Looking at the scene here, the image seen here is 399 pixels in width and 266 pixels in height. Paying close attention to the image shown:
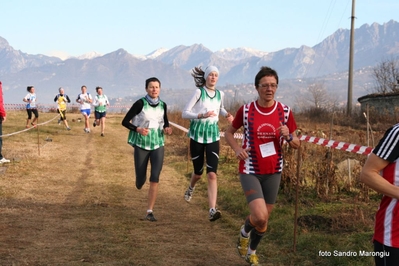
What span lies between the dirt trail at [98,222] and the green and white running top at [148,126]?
1148mm

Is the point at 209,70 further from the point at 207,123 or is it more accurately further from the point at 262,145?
the point at 262,145

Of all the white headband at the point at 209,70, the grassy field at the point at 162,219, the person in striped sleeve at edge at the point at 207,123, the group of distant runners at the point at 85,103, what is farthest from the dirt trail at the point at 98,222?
the group of distant runners at the point at 85,103

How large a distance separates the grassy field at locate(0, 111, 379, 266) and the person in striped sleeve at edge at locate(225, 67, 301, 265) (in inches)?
38.9

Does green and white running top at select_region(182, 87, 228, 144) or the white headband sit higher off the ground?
the white headband

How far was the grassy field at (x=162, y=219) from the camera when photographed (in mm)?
5836

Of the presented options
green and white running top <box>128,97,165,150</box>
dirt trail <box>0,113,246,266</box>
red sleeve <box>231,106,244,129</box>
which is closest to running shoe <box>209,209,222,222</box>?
dirt trail <box>0,113,246,266</box>

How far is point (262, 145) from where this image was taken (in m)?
5.12

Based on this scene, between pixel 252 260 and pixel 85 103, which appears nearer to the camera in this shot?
pixel 252 260

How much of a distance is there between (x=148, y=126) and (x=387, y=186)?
497 cm

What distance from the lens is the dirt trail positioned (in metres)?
5.83

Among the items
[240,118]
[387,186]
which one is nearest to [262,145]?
[240,118]

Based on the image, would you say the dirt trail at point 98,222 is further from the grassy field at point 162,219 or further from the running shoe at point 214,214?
the running shoe at point 214,214

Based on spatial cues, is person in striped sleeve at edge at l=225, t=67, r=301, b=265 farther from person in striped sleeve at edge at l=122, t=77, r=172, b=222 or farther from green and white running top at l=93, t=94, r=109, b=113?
green and white running top at l=93, t=94, r=109, b=113

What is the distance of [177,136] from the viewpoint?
21.8 meters
